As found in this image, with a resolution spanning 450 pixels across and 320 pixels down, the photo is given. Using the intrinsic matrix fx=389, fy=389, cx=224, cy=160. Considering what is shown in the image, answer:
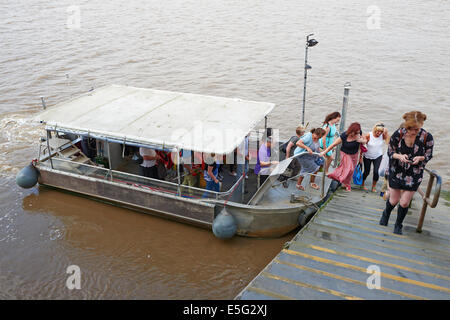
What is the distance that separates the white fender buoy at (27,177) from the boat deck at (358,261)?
6.77 meters

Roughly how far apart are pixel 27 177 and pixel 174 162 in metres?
3.83

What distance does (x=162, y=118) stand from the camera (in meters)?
8.55

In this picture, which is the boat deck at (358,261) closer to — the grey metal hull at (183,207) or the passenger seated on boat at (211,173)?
the grey metal hull at (183,207)

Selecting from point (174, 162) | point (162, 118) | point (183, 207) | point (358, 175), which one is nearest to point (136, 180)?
point (174, 162)

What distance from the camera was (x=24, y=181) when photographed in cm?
944

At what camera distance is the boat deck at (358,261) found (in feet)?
16.2

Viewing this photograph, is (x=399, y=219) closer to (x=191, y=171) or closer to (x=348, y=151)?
(x=348, y=151)

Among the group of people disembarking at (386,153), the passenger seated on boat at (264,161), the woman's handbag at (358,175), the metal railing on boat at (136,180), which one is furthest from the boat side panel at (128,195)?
the woman's handbag at (358,175)

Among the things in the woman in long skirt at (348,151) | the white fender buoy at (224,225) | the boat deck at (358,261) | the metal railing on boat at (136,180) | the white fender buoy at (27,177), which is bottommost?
the white fender buoy at (224,225)

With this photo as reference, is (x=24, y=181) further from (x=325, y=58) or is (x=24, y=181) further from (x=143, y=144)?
(x=325, y=58)

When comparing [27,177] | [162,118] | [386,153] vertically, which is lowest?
[27,177]
